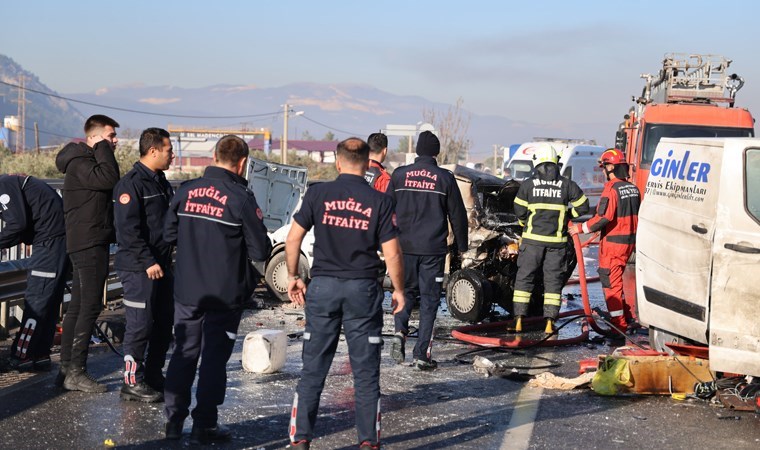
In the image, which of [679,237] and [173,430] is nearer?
[173,430]

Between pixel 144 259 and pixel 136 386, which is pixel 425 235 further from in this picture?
pixel 136 386

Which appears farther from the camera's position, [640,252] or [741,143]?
[640,252]

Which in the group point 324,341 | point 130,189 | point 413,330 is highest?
point 130,189

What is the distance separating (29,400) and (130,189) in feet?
5.37

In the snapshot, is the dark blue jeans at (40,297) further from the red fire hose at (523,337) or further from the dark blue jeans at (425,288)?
the red fire hose at (523,337)

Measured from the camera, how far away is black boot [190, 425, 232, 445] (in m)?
5.76

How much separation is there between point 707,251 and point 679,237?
1.37ft

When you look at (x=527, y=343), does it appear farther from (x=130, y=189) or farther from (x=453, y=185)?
(x=130, y=189)

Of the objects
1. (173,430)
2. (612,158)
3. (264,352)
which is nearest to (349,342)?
(173,430)

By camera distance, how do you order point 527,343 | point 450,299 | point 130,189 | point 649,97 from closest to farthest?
point 130,189 < point 527,343 < point 450,299 < point 649,97

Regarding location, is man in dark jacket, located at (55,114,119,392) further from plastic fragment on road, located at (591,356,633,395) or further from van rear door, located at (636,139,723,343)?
van rear door, located at (636,139,723,343)

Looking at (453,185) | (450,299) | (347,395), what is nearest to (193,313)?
(347,395)

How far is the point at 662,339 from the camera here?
7.83 metres

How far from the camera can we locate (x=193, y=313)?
19.1 feet
